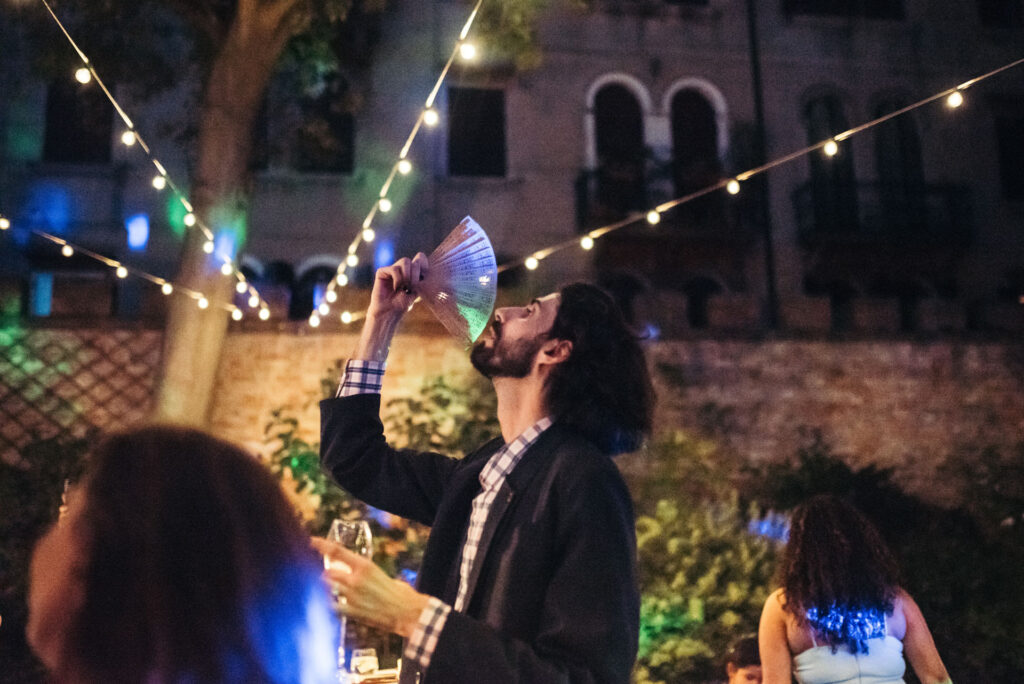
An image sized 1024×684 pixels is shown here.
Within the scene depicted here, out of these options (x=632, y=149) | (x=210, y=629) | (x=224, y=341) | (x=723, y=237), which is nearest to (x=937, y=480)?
(x=723, y=237)

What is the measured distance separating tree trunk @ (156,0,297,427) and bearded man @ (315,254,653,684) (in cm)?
405

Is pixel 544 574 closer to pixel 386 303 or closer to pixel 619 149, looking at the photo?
pixel 386 303

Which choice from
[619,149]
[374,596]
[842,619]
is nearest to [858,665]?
[842,619]

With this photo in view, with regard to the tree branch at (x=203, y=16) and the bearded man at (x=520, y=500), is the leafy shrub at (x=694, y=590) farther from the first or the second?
the tree branch at (x=203, y=16)

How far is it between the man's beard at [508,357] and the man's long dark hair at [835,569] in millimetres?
1525

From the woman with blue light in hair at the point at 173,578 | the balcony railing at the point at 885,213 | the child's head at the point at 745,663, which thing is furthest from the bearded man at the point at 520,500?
the balcony railing at the point at 885,213

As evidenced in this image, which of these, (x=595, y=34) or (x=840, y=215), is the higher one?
(x=595, y=34)

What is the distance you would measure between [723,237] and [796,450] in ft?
13.1

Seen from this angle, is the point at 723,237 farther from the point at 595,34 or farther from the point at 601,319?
the point at 601,319

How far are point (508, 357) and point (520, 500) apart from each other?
1.28 feet

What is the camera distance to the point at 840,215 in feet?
36.3

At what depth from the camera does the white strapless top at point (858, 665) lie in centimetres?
258

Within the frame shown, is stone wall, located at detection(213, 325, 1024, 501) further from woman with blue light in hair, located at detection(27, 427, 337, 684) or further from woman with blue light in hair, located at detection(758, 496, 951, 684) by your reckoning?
woman with blue light in hair, located at detection(27, 427, 337, 684)

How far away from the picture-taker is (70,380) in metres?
6.14
